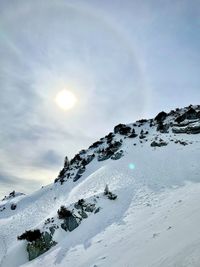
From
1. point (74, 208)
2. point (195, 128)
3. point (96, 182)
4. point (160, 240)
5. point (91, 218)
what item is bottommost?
point (160, 240)

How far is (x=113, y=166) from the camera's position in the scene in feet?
117

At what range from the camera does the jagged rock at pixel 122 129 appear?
5406cm

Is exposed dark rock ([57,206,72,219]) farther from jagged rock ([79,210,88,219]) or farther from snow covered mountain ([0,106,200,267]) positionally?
jagged rock ([79,210,88,219])

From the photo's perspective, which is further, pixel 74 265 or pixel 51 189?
pixel 51 189

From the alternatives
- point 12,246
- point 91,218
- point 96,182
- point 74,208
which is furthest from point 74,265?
point 96,182

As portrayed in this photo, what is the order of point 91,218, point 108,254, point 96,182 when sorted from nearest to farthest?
point 108,254, point 91,218, point 96,182

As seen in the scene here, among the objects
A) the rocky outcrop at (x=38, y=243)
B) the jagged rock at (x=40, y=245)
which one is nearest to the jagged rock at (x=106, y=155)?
the rocky outcrop at (x=38, y=243)

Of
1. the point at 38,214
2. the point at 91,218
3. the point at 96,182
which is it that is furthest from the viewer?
the point at 38,214

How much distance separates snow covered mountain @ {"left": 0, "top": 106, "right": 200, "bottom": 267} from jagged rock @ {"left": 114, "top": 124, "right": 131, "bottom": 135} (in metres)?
7.93

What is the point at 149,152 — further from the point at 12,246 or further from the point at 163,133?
the point at 12,246

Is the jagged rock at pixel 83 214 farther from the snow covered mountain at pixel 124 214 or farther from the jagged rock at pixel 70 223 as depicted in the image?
the jagged rock at pixel 70 223

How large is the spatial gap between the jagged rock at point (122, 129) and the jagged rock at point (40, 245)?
32.9m

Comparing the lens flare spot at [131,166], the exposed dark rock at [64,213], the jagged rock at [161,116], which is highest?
the jagged rock at [161,116]

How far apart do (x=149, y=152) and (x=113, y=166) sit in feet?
16.6
